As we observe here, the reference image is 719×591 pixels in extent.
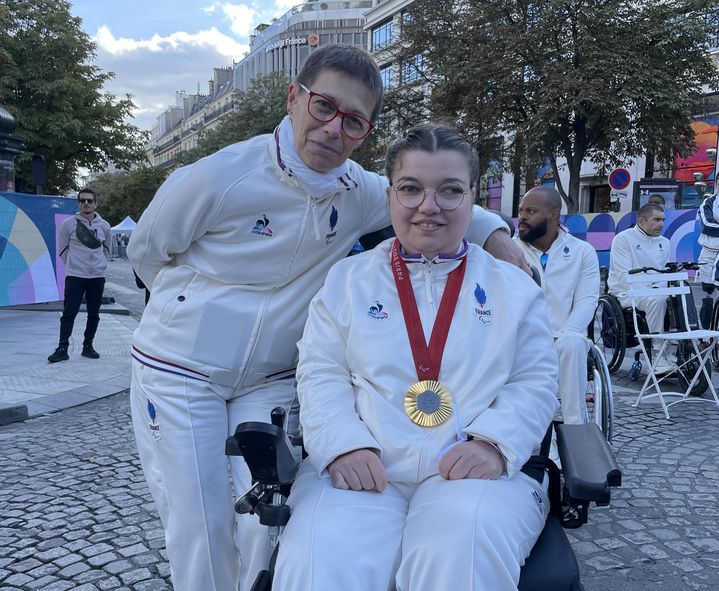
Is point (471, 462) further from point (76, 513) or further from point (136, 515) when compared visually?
point (76, 513)

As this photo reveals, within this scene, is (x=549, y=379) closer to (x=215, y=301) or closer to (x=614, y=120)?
(x=215, y=301)

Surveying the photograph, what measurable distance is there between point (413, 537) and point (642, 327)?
238 inches

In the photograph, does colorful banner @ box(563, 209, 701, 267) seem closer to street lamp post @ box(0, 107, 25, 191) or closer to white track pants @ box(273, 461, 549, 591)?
street lamp post @ box(0, 107, 25, 191)

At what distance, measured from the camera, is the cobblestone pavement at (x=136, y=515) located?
3.04 m

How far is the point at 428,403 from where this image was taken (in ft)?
6.45

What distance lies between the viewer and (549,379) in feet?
6.80

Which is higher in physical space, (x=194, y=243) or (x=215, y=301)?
Answer: (x=194, y=243)

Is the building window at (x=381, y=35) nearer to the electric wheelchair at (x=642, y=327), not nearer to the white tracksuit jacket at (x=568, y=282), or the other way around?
the electric wheelchair at (x=642, y=327)

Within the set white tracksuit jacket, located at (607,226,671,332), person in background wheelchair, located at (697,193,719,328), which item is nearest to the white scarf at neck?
white tracksuit jacket, located at (607,226,671,332)

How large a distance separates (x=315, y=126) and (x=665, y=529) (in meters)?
2.89

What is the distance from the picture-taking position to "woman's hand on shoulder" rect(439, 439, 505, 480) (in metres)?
1.84

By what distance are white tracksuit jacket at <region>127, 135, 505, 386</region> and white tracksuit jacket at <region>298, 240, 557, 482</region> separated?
0.14 metres

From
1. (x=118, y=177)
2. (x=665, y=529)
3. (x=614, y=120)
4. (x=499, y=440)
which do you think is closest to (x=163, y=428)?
(x=499, y=440)

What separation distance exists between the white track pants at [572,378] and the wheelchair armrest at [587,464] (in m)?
2.09
